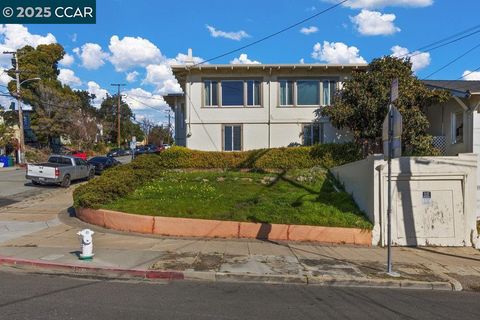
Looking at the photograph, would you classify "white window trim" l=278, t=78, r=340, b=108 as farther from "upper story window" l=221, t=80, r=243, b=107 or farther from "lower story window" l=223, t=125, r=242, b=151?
"lower story window" l=223, t=125, r=242, b=151

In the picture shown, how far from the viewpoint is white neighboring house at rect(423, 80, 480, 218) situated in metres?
16.5

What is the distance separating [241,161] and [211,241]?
10.8m

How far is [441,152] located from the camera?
782 inches

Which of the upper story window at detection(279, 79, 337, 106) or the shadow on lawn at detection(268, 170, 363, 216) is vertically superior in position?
the upper story window at detection(279, 79, 337, 106)

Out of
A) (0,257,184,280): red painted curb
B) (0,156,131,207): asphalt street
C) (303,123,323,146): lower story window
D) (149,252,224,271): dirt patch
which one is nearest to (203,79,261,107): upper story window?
(303,123,323,146): lower story window

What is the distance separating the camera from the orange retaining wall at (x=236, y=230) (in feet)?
40.6

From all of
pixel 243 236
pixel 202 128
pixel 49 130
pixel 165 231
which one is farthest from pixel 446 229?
pixel 49 130

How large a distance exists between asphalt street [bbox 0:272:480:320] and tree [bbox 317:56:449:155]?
516 inches

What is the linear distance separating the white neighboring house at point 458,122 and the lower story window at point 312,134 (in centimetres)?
577

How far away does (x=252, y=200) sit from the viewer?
14984 mm

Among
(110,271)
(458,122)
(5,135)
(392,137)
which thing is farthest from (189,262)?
(5,135)

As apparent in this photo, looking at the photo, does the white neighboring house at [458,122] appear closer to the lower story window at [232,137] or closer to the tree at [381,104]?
the tree at [381,104]

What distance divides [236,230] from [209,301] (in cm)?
559

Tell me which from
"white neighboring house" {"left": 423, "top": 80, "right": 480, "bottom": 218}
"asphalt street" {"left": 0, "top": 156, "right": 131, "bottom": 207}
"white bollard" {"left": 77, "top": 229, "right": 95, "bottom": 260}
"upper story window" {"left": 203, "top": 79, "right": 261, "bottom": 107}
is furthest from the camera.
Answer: "upper story window" {"left": 203, "top": 79, "right": 261, "bottom": 107}
